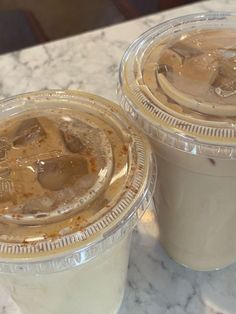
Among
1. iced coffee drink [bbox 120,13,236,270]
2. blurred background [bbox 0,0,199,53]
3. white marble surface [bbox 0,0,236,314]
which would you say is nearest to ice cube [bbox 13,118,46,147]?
iced coffee drink [bbox 120,13,236,270]

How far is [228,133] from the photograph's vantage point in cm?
56

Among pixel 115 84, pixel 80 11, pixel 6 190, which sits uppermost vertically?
pixel 6 190

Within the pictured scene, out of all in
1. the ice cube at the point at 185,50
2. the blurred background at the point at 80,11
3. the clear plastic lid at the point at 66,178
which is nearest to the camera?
the clear plastic lid at the point at 66,178

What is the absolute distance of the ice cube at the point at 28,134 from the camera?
0.60 meters

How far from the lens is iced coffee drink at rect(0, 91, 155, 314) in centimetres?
51

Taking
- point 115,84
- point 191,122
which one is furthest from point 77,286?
point 115,84

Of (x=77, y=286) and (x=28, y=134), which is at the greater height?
(x=28, y=134)

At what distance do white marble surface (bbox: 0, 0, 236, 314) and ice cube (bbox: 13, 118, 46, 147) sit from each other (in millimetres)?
233

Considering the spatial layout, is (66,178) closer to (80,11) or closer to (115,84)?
(115,84)

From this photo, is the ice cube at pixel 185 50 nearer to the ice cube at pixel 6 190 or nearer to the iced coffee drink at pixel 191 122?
the iced coffee drink at pixel 191 122

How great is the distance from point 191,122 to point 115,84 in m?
0.42

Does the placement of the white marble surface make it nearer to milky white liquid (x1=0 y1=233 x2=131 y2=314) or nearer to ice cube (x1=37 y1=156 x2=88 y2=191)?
milky white liquid (x1=0 y1=233 x2=131 y2=314)

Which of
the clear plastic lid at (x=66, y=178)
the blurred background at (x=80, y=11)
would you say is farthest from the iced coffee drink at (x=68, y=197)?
the blurred background at (x=80, y=11)

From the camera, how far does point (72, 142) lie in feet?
1.95
